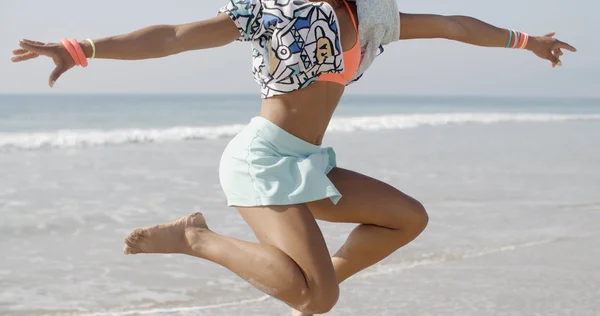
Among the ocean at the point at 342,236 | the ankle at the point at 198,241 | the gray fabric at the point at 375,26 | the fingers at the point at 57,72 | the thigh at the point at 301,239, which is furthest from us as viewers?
the ocean at the point at 342,236

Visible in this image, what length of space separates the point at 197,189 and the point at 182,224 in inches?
189

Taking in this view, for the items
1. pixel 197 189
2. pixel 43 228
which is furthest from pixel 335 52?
pixel 197 189

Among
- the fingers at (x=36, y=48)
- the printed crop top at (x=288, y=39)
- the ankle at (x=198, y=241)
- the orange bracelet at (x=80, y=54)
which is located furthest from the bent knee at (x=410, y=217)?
the fingers at (x=36, y=48)

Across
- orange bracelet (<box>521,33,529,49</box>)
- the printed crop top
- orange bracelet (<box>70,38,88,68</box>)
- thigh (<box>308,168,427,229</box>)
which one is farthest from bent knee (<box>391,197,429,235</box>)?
orange bracelet (<box>70,38,88,68</box>)

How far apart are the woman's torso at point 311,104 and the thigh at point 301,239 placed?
33 centimetres

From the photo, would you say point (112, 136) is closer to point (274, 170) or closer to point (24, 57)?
point (274, 170)

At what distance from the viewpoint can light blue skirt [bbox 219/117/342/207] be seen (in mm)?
3045

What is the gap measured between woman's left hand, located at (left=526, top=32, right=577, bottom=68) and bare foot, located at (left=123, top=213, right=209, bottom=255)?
1.91 metres

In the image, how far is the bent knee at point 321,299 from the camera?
9.96 ft

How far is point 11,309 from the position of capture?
4.27m

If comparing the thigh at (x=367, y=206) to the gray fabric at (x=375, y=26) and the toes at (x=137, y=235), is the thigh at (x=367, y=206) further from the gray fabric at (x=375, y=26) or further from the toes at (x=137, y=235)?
the toes at (x=137, y=235)

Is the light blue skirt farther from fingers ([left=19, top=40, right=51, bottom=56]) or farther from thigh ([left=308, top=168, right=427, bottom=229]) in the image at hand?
fingers ([left=19, top=40, right=51, bottom=56])

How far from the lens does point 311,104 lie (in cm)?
306

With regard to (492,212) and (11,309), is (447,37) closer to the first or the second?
(11,309)
